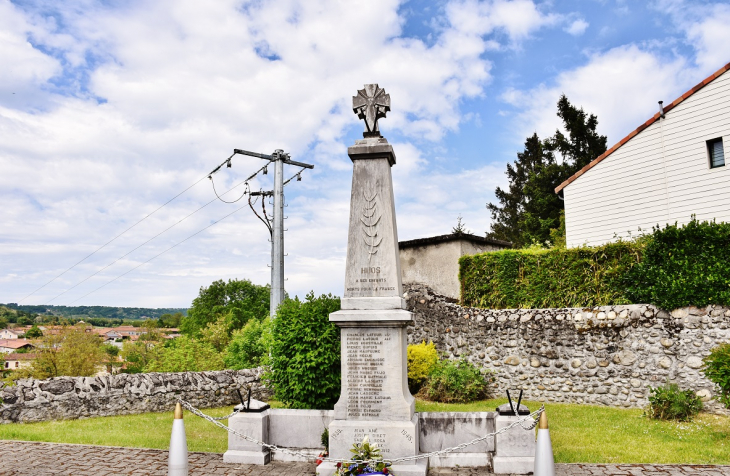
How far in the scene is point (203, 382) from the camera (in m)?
13.0

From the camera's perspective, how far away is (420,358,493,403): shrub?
12906 millimetres

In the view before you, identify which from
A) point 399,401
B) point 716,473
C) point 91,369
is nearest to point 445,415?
point 399,401

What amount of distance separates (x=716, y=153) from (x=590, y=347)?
299 inches

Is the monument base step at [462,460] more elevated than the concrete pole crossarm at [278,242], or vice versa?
the concrete pole crossarm at [278,242]

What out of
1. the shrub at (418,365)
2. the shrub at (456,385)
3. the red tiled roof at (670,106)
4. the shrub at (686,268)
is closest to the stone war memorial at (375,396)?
the shrub at (456,385)

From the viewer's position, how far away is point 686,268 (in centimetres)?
1142

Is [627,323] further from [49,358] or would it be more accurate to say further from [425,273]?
[49,358]

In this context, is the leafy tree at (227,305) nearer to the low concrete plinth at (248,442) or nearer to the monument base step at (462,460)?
the low concrete plinth at (248,442)

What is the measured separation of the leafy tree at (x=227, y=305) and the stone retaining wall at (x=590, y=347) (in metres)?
27.3

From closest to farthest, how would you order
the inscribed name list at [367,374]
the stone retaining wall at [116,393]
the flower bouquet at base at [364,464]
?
the flower bouquet at base at [364,464]
the inscribed name list at [367,374]
the stone retaining wall at [116,393]

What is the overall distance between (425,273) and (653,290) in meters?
7.09

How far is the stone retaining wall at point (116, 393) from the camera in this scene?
10828 mm

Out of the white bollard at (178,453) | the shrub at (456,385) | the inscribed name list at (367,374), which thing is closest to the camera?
the white bollard at (178,453)

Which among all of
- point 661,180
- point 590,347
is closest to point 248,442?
point 590,347
